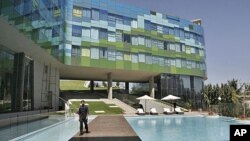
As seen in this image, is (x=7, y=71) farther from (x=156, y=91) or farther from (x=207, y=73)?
(x=207, y=73)

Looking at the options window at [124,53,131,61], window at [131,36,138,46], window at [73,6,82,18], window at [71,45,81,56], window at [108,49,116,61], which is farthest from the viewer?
window at [131,36,138,46]

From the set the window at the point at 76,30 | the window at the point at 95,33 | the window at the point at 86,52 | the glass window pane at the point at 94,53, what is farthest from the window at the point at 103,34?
the window at the point at 76,30

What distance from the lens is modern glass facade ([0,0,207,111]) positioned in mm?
37656

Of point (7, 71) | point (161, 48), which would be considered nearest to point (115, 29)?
point (161, 48)

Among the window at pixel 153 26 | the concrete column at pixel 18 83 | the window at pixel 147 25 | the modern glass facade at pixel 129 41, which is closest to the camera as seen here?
the concrete column at pixel 18 83

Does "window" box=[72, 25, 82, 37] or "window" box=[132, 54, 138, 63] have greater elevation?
"window" box=[72, 25, 82, 37]

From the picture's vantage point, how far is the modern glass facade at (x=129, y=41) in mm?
37656

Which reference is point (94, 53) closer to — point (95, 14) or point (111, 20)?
point (95, 14)

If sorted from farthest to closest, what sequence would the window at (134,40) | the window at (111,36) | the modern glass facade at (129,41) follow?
the window at (134,40) < the window at (111,36) < the modern glass facade at (129,41)

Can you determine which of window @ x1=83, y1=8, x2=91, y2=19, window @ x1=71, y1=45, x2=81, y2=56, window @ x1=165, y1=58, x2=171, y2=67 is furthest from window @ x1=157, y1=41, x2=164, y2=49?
window @ x1=71, y1=45, x2=81, y2=56

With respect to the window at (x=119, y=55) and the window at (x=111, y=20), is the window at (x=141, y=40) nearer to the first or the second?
the window at (x=119, y=55)

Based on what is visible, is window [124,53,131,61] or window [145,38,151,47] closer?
window [124,53,131,61]

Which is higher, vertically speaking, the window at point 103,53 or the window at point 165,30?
the window at point 165,30

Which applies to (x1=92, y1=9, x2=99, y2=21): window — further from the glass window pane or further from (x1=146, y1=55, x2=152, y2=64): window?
(x1=146, y1=55, x2=152, y2=64): window
